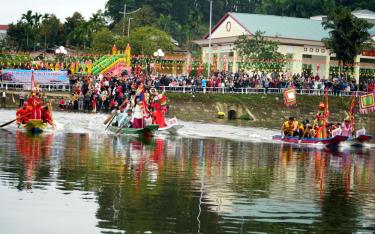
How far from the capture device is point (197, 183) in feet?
68.8

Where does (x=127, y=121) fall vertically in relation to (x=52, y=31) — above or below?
below

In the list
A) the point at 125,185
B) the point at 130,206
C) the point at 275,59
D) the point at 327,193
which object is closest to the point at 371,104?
the point at 327,193

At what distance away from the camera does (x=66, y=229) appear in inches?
575

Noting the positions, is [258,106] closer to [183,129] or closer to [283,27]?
[183,129]

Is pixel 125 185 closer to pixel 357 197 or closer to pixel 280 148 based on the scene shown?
pixel 357 197

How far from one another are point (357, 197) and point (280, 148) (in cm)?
1477

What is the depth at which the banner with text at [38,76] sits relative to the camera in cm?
5628

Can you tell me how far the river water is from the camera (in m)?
15.5

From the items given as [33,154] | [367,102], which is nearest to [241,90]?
[367,102]

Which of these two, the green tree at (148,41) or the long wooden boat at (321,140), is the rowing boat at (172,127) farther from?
the green tree at (148,41)

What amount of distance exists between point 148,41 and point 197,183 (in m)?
66.5

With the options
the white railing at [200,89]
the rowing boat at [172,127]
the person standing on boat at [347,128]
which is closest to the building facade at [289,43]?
the white railing at [200,89]

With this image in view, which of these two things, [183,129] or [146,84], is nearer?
[183,129]

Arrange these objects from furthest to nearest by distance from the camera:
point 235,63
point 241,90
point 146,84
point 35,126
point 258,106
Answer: point 235,63, point 241,90, point 258,106, point 146,84, point 35,126
